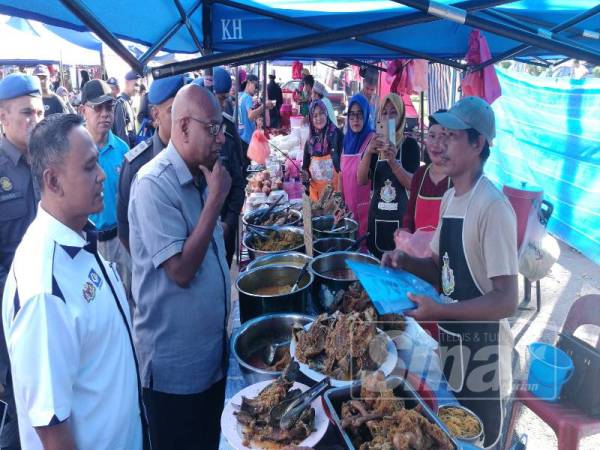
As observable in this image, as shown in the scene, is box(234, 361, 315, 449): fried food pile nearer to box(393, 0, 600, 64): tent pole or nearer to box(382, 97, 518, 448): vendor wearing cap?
box(382, 97, 518, 448): vendor wearing cap

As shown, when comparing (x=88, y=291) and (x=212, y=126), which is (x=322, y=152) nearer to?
(x=212, y=126)

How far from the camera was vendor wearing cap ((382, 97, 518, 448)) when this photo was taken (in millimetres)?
1819

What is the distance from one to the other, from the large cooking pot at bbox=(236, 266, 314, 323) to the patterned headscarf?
9.12 ft

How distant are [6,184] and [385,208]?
9.29 ft

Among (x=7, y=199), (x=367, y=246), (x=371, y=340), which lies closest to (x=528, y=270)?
(x=367, y=246)

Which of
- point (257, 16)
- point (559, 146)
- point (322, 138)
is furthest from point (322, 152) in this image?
point (559, 146)

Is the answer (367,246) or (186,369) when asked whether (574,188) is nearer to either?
(367,246)

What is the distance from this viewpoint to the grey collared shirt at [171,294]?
186cm

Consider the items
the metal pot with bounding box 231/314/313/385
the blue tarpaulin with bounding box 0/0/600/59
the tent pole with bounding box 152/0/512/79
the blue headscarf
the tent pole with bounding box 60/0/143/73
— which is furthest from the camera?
the blue headscarf

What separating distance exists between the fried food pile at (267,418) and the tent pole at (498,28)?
139cm

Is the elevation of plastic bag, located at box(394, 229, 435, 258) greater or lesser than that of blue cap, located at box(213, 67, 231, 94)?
lesser

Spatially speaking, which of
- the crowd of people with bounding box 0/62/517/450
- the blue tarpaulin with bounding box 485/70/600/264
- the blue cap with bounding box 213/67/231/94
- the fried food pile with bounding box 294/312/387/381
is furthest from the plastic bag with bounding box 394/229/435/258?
the blue tarpaulin with bounding box 485/70/600/264

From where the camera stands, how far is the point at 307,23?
2840 millimetres

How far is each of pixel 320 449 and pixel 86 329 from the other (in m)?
0.87
